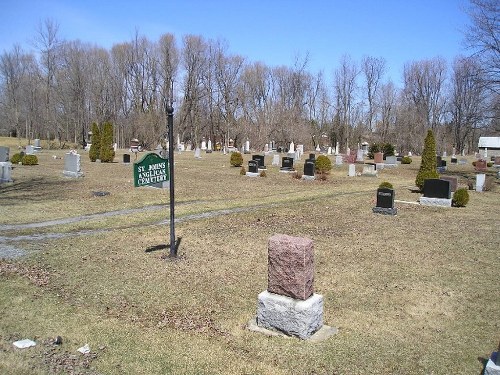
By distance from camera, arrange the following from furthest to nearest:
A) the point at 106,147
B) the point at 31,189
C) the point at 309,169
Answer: the point at 106,147 → the point at 309,169 → the point at 31,189

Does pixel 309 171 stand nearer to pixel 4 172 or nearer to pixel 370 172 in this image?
pixel 370 172

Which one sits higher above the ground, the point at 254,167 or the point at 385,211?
the point at 254,167

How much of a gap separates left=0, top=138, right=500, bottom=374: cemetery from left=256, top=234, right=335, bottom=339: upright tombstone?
0.02 meters

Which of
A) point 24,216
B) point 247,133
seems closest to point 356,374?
point 24,216

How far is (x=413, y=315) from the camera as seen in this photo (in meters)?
6.62

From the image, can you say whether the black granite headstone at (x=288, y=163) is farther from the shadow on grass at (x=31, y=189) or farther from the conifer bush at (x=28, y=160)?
the conifer bush at (x=28, y=160)

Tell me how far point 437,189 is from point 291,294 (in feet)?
41.5

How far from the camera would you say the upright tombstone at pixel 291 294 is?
18.6 feet

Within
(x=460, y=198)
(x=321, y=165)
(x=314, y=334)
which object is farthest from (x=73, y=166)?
(x=314, y=334)

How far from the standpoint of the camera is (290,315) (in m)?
5.70

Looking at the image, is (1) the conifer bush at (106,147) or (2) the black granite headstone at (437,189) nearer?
(2) the black granite headstone at (437,189)

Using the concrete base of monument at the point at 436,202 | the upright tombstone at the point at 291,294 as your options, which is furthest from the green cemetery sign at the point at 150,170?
the concrete base of monument at the point at 436,202

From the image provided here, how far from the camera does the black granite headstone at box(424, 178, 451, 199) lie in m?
16.3

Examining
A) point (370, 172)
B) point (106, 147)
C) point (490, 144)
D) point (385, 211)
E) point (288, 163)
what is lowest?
point (385, 211)
